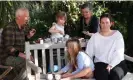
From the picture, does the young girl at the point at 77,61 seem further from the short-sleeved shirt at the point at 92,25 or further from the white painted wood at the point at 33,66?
the short-sleeved shirt at the point at 92,25

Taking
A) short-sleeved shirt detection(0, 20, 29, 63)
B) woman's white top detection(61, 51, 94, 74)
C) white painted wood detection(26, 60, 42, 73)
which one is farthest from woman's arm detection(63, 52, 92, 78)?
short-sleeved shirt detection(0, 20, 29, 63)

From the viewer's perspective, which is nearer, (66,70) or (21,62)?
(66,70)

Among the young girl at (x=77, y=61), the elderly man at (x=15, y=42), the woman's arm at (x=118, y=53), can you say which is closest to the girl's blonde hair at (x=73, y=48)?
the young girl at (x=77, y=61)

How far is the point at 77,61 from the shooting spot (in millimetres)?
4051

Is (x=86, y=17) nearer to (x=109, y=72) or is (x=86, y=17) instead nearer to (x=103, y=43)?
(x=103, y=43)

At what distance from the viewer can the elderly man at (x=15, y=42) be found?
4387mm

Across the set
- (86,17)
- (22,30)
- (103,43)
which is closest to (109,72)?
(103,43)

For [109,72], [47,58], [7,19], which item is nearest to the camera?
[109,72]

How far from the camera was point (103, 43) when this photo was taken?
4.15m

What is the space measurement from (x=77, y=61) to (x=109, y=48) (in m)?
0.44

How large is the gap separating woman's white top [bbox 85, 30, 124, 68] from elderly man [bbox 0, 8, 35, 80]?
3.24 ft

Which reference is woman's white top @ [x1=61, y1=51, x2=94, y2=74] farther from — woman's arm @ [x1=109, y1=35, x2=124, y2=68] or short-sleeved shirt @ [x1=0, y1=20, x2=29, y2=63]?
short-sleeved shirt @ [x1=0, y1=20, x2=29, y2=63]

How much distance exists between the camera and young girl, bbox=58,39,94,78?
3973mm

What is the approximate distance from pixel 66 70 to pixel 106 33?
0.69 m
